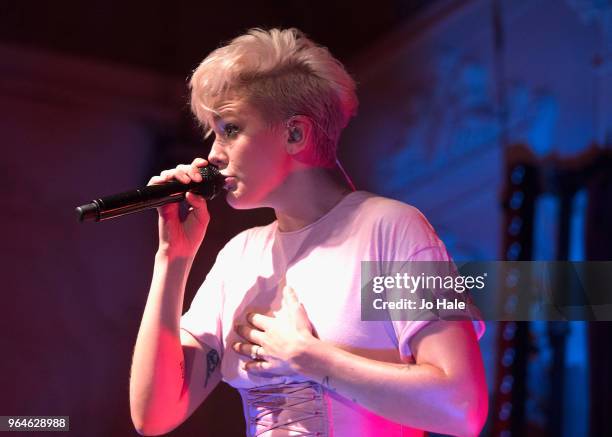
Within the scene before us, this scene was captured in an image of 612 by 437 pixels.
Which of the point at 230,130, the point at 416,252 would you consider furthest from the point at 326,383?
the point at 230,130

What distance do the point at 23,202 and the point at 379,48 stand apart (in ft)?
3.79

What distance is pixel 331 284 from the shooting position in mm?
1314

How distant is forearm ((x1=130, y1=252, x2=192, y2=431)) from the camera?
1372 millimetres

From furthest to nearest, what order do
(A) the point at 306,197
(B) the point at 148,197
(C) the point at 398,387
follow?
(A) the point at 306,197, (B) the point at 148,197, (C) the point at 398,387

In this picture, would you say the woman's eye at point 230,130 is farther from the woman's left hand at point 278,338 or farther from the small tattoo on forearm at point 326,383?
the small tattoo on forearm at point 326,383

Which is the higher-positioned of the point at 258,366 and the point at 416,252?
the point at 416,252

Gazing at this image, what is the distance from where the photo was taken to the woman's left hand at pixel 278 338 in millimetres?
1242

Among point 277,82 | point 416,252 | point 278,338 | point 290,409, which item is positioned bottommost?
point 290,409

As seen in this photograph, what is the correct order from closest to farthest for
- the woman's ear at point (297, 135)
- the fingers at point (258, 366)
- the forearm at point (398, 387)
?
the forearm at point (398, 387) → the fingers at point (258, 366) → the woman's ear at point (297, 135)

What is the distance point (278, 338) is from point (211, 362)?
24 cm

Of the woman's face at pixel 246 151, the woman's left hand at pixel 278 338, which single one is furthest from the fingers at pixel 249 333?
the woman's face at pixel 246 151

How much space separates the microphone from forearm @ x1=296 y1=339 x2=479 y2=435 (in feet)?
1.07

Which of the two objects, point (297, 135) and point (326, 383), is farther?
point (297, 135)

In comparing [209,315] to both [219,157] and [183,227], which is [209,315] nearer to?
[183,227]
